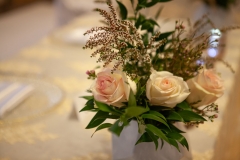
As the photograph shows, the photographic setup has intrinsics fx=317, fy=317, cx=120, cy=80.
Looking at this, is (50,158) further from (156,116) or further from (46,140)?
(156,116)

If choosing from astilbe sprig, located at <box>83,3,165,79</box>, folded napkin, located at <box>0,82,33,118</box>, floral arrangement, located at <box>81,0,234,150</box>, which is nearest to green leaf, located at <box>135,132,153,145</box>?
floral arrangement, located at <box>81,0,234,150</box>

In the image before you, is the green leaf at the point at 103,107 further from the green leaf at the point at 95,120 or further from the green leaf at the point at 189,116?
the green leaf at the point at 189,116

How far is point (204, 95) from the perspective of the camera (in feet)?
2.50

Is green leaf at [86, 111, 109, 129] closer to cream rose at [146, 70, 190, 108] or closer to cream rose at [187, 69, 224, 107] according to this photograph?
cream rose at [146, 70, 190, 108]

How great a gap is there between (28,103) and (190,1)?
2.01m

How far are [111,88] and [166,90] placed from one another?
118 millimetres

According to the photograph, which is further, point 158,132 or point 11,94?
point 11,94

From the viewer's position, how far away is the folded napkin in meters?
1.05

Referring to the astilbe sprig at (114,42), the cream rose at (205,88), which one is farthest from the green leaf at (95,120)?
the cream rose at (205,88)

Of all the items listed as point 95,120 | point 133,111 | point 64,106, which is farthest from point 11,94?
point 133,111

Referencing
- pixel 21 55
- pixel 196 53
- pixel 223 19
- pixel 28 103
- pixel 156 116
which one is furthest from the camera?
pixel 223 19

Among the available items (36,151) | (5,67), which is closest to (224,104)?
(36,151)

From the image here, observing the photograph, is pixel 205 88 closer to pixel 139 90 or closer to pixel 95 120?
pixel 139 90

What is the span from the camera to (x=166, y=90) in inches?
26.7
